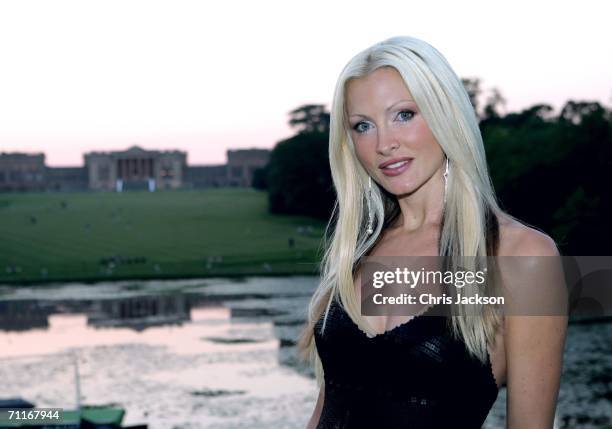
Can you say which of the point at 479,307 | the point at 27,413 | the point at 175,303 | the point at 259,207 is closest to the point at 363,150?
the point at 479,307

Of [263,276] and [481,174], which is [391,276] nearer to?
[481,174]

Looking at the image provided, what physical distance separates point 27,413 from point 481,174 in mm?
14631

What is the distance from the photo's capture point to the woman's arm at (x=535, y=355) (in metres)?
3.19

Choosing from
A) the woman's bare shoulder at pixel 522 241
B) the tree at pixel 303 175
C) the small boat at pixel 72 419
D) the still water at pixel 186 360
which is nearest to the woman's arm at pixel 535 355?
the woman's bare shoulder at pixel 522 241

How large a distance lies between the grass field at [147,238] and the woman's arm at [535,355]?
154ft

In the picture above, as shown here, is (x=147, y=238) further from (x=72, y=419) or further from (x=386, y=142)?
(x=386, y=142)

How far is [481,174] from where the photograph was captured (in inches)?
135

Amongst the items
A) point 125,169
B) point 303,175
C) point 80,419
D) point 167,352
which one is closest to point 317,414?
point 80,419

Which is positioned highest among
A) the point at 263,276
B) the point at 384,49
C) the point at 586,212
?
the point at 384,49

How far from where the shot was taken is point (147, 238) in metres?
79.8

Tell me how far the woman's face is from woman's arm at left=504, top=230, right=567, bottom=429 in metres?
0.59

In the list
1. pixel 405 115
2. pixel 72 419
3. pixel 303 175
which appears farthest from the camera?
pixel 303 175

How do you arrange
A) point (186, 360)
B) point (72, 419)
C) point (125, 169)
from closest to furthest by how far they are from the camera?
1. point (72, 419)
2. point (186, 360)
3. point (125, 169)

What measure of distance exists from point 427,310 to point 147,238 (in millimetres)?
77620
